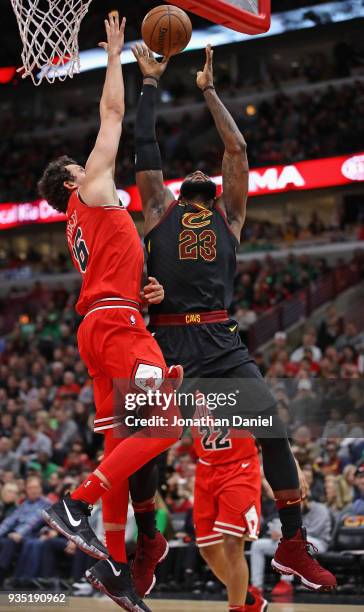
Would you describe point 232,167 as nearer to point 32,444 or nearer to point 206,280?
point 206,280

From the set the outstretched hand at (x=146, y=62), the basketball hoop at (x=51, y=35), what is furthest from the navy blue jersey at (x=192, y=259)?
the basketball hoop at (x=51, y=35)

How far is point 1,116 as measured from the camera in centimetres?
3462

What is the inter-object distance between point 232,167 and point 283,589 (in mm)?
5701

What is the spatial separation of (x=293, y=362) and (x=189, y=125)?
12801 millimetres

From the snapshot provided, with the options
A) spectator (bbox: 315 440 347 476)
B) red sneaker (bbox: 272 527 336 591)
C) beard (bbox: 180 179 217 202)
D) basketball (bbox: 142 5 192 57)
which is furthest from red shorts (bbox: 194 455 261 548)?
spectator (bbox: 315 440 347 476)

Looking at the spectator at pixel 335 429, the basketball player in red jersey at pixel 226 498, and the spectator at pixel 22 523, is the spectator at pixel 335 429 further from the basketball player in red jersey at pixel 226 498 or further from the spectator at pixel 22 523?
the basketball player in red jersey at pixel 226 498

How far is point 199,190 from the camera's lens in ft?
21.5

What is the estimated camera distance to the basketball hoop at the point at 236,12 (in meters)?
7.07

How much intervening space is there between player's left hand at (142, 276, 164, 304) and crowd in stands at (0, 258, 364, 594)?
5.44 m

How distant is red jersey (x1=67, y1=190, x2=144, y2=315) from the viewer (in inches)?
238

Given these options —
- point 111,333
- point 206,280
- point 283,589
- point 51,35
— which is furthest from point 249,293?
point 111,333

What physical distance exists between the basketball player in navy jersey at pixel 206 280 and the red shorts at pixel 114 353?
1.19 feet

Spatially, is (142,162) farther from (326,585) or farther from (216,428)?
(326,585)

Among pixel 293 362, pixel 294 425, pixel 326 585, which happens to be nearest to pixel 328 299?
pixel 293 362
